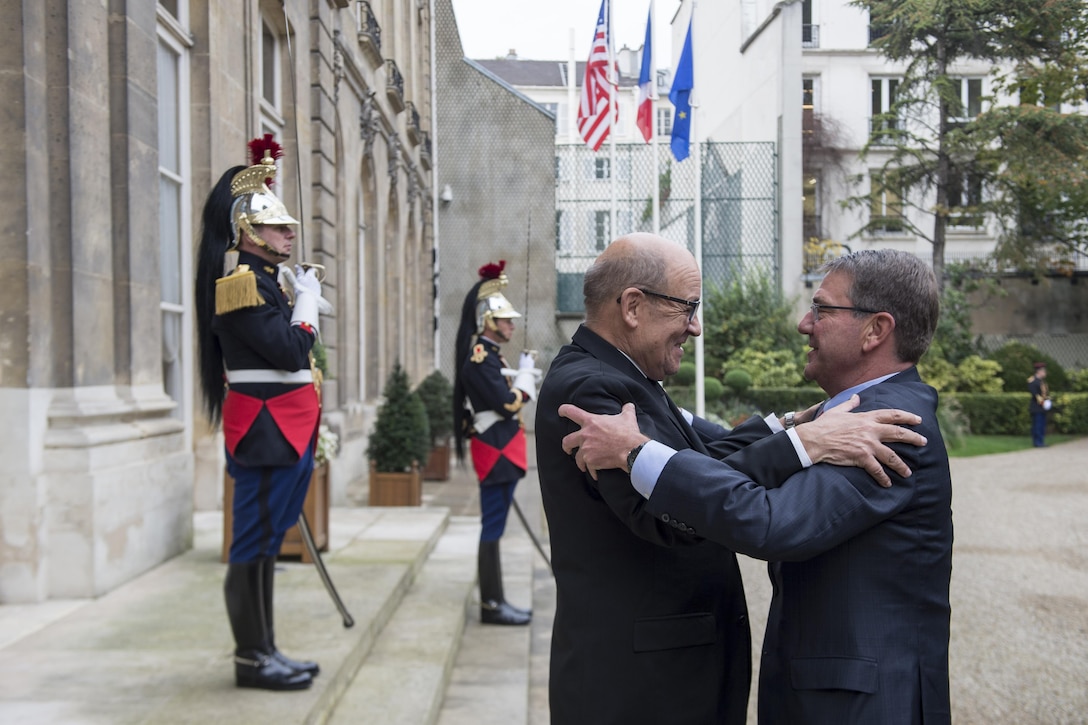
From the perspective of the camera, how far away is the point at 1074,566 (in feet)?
27.6

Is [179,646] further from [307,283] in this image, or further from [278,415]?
[307,283]

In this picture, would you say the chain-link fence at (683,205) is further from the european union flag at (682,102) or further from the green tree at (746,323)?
the european union flag at (682,102)

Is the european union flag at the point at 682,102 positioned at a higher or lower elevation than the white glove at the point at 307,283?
higher


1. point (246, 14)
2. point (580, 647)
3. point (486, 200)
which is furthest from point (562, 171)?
point (580, 647)

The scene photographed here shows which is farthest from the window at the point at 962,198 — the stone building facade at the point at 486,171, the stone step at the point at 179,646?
the stone step at the point at 179,646

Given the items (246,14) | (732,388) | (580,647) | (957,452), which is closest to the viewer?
(580,647)

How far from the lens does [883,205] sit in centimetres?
2736

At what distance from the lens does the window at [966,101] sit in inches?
955

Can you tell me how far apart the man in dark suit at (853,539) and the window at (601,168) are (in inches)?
994

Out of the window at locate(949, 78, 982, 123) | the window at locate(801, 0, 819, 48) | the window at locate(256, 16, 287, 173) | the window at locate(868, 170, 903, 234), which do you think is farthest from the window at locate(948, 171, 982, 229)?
the window at locate(256, 16, 287, 173)

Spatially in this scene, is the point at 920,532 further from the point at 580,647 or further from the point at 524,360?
the point at 524,360

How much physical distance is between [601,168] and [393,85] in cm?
1257

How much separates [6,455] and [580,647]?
11.9ft

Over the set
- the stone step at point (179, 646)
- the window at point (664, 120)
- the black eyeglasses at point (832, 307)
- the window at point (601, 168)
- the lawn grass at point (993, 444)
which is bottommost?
the lawn grass at point (993, 444)
